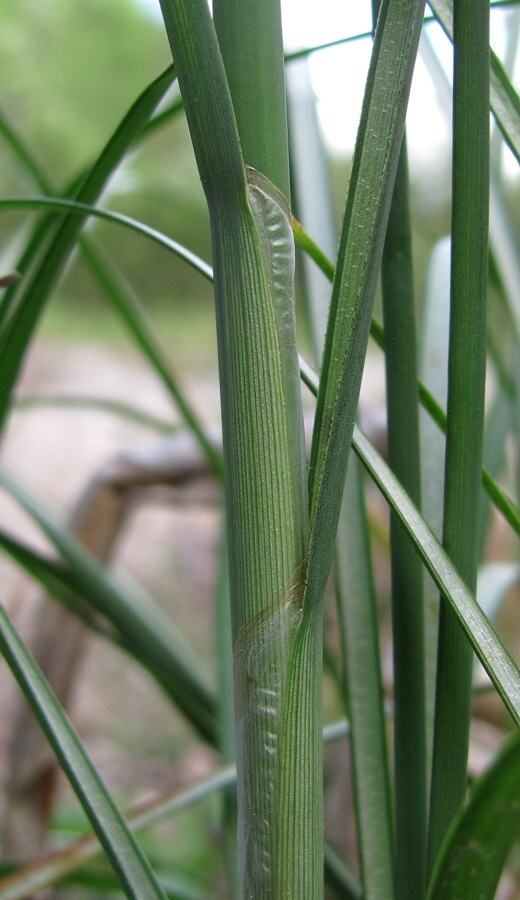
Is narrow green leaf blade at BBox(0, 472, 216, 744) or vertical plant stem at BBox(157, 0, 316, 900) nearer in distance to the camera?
vertical plant stem at BBox(157, 0, 316, 900)

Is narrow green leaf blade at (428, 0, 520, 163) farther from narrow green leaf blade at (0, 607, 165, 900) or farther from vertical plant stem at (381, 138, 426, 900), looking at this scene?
narrow green leaf blade at (0, 607, 165, 900)

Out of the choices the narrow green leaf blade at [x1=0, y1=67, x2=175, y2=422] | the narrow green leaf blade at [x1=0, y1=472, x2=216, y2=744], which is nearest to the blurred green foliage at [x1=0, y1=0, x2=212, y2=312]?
the narrow green leaf blade at [x1=0, y1=472, x2=216, y2=744]

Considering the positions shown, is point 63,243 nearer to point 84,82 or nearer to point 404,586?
point 404,586

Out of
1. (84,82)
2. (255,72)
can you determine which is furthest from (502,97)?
(84,82)

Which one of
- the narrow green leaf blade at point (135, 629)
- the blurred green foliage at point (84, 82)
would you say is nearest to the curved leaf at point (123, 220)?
the narrow green leaf blade at point (135, 629)

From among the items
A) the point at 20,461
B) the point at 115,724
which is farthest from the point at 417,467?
the point at 20,461
